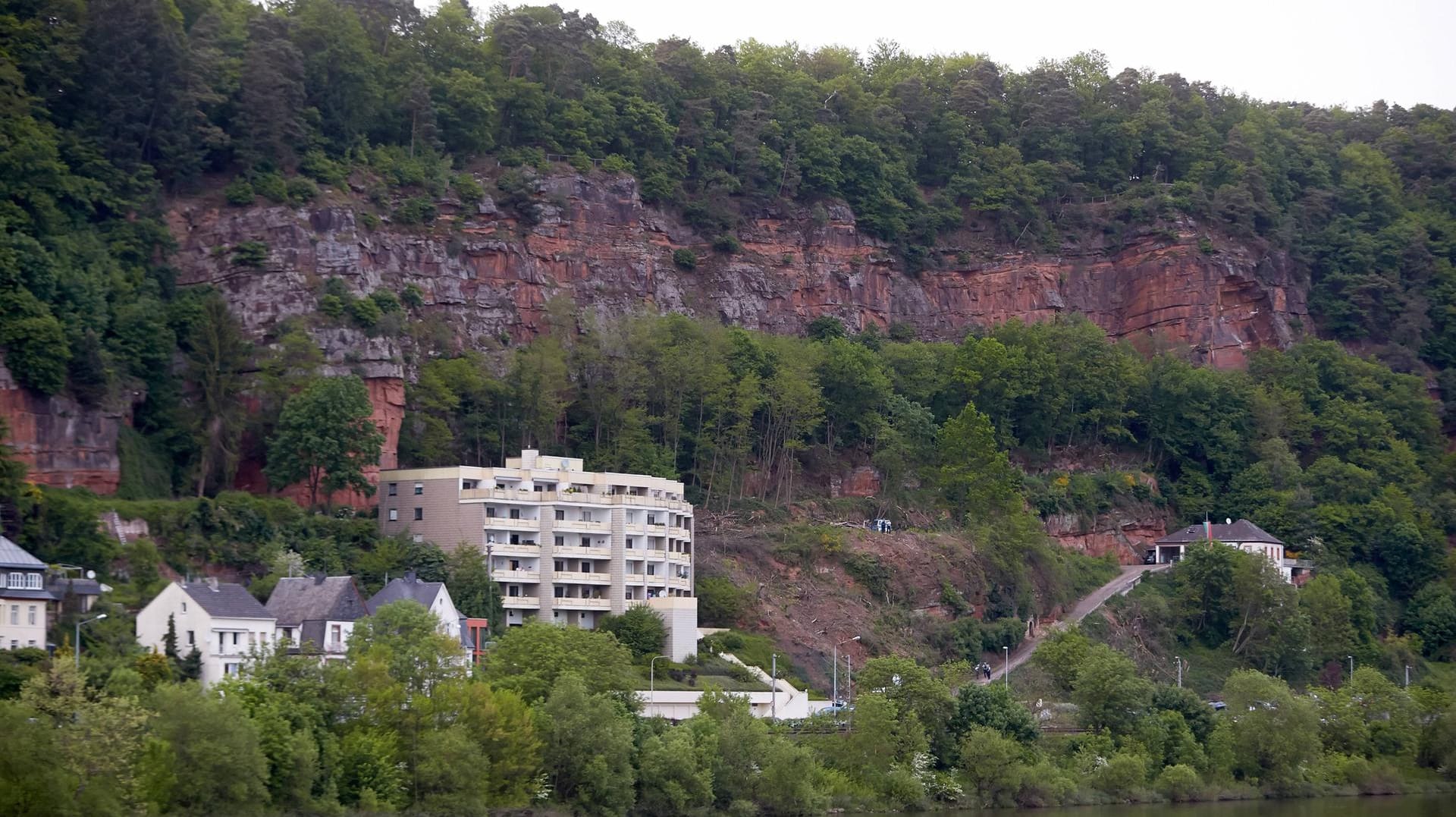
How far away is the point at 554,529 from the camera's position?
9562 cm

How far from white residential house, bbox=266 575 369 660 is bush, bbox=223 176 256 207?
28.3 m

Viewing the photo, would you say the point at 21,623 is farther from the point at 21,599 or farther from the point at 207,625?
the point at 207,625

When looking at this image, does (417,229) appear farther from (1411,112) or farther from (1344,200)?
(1411,112)

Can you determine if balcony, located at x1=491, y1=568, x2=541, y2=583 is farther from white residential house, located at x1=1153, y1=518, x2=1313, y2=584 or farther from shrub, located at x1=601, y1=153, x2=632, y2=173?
white residential house, located at x1=1153, y1=518, x2=1313, y2=584

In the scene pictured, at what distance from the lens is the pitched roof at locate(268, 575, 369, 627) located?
77.2m

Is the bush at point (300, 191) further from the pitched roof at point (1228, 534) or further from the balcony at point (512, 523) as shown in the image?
the pitched roof at point (1228, 534)

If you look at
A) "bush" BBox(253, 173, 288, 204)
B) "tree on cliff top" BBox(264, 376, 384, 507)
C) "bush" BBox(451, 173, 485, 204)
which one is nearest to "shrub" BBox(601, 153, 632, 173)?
"bush" BBox(451, 173, 485, 204)

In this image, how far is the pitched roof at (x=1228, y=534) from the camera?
117000 mm

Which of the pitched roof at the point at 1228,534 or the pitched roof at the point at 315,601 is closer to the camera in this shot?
the pitched roof at the point at 315,601

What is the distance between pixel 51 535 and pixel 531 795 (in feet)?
74.7

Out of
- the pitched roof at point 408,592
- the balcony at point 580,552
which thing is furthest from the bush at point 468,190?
the pitched roof at point 408,592

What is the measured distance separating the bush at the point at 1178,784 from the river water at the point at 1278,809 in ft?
1.73

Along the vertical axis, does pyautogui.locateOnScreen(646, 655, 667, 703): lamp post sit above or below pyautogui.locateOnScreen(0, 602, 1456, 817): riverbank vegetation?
above

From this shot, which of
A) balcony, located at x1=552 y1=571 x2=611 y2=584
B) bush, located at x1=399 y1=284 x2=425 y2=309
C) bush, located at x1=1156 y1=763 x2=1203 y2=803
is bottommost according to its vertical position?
bush, located at x1=1156 y1=763 x2=1203 y2=803
